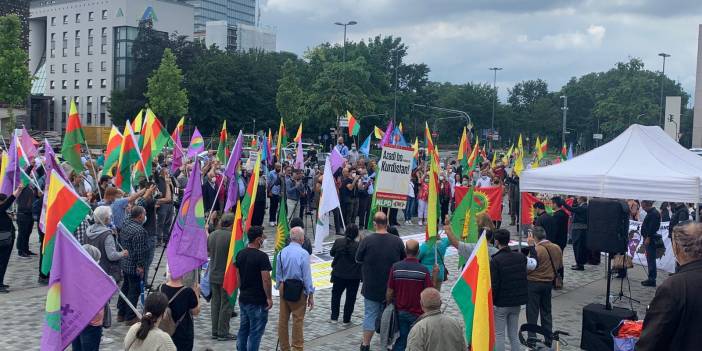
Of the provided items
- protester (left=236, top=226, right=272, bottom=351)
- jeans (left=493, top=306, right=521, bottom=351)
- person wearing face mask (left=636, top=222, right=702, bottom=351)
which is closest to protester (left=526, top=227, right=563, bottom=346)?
jeans (left=493, top=306, right=521, bottom=351)

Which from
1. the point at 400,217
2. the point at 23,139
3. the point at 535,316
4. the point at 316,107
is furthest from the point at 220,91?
the point at 535,316

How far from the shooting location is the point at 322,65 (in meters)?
75.4

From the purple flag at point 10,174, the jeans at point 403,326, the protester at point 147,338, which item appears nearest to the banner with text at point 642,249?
the jeans at point 403,326

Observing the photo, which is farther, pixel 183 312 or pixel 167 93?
pixel 167 93

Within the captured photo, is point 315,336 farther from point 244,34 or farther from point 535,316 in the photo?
point 244,34

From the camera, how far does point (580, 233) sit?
16.5m

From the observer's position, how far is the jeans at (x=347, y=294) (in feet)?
36.6

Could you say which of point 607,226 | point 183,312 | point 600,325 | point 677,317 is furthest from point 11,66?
point 677,317

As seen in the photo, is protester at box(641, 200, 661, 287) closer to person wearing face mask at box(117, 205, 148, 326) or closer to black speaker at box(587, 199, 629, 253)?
black speaker at box(587, 199, 629, 253)

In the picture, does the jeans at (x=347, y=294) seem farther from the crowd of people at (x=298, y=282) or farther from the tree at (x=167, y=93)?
the tree at (x=167, y=93)

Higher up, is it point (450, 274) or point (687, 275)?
point (687, 275)

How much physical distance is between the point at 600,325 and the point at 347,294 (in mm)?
3652

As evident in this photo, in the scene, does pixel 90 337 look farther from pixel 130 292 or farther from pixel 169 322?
pixel 130 292

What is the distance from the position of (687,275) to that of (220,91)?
66.9m
